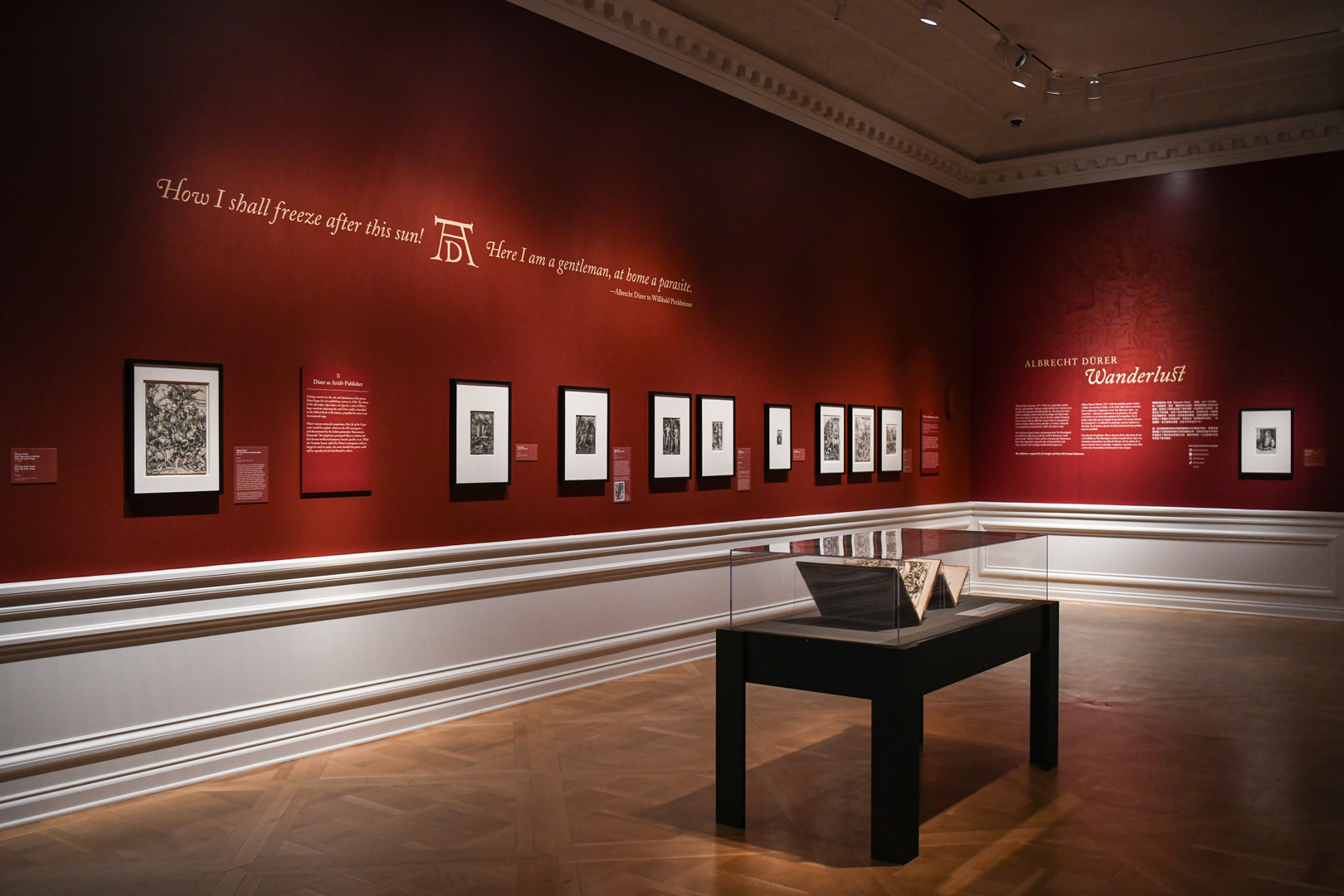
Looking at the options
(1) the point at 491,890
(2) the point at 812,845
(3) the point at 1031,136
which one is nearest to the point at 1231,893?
(2) the point at 812,845

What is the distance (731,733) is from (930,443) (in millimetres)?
8383

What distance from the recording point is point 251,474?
231 inches

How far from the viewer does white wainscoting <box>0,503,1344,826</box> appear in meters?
5.11

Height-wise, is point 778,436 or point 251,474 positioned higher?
point 778,436

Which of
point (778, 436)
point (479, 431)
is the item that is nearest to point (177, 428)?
point (479, 431)

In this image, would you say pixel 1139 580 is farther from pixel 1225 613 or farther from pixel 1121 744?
pixel 1121 744

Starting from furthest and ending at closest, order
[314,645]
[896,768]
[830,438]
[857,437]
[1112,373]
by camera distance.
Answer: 1. [1112,373]
2. [857,437]
3. [830,438]
4. [314,645]
5. [896,768]

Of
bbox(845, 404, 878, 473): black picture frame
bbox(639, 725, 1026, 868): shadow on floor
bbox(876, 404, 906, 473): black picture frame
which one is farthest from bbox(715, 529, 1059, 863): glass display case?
bbox(876, 404, 906, 473): black picture frame

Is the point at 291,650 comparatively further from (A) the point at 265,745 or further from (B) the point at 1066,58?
(B) the point at 1066,58

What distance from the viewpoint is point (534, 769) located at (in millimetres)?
5750

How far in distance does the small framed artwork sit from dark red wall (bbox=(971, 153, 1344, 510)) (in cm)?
9

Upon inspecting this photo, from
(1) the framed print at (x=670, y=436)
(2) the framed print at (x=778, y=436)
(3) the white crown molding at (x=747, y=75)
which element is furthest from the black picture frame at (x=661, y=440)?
(3) the white crown molding at (x=747, y=75)

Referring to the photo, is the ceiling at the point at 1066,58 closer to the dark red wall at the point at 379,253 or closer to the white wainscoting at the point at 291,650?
the dark red wall at the point at 379,253

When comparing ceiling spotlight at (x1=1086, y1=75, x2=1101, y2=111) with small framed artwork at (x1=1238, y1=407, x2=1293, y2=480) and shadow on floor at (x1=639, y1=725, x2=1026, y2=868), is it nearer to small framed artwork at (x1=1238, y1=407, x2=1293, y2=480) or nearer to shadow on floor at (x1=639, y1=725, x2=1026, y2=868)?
small framed artwork at (x1=1238, y1=407, x2=1293, y2=480)
